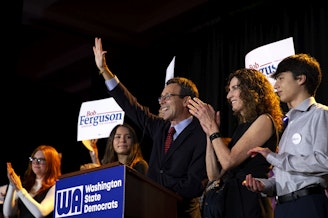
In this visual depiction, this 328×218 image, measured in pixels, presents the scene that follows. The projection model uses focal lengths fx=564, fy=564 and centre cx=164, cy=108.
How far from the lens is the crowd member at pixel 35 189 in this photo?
419cm

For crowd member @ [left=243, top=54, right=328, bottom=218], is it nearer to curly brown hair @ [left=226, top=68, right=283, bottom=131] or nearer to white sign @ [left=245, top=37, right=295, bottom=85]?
curly brown hair @ [left=226, top=68, right=283, bottom=131]

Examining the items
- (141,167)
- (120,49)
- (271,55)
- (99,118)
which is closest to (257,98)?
(271,55)

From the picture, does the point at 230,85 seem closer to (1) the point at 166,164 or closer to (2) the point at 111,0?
(1) the point at 166,164

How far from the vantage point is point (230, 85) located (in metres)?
2.98

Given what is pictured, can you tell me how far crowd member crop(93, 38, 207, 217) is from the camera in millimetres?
3055

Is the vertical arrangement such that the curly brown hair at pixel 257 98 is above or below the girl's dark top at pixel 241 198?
above

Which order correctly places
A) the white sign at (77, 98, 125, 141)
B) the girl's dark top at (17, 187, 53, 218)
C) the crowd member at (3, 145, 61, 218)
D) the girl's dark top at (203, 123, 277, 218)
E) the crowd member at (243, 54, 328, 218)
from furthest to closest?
1. the white sign at (77, 98, 125, 141)
2. the girl's dark top at (17, 187, 53, 218)
3. the crowd member at (3, 145, 61, 218)
4. the girl's dark top at (203, 123, 277, 218)
5. the crowd member at (243, 54, 328, 218)

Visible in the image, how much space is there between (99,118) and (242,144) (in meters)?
2.69

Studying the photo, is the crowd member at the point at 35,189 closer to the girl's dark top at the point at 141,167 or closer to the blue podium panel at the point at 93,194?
the girl's dark top at the point at 141,167

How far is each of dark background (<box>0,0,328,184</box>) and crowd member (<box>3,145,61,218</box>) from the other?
1679 mm

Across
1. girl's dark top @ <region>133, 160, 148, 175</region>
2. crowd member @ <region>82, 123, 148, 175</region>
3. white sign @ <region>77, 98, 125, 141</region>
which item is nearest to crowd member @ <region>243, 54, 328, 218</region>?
girl's dark top @ <region>133, 160, 148, 175</region>

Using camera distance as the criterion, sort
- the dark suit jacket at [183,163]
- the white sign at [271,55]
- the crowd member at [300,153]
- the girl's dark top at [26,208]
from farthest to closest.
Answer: the girl's dark top at [26,208], the white sign at [271,55], the dark suit jacket at [183,163], the crowd member at [300,153]

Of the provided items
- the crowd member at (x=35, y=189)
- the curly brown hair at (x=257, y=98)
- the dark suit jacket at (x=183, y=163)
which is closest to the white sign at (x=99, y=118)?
the crowd member at (x=35, y=189)

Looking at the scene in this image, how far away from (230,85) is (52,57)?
4802mm
